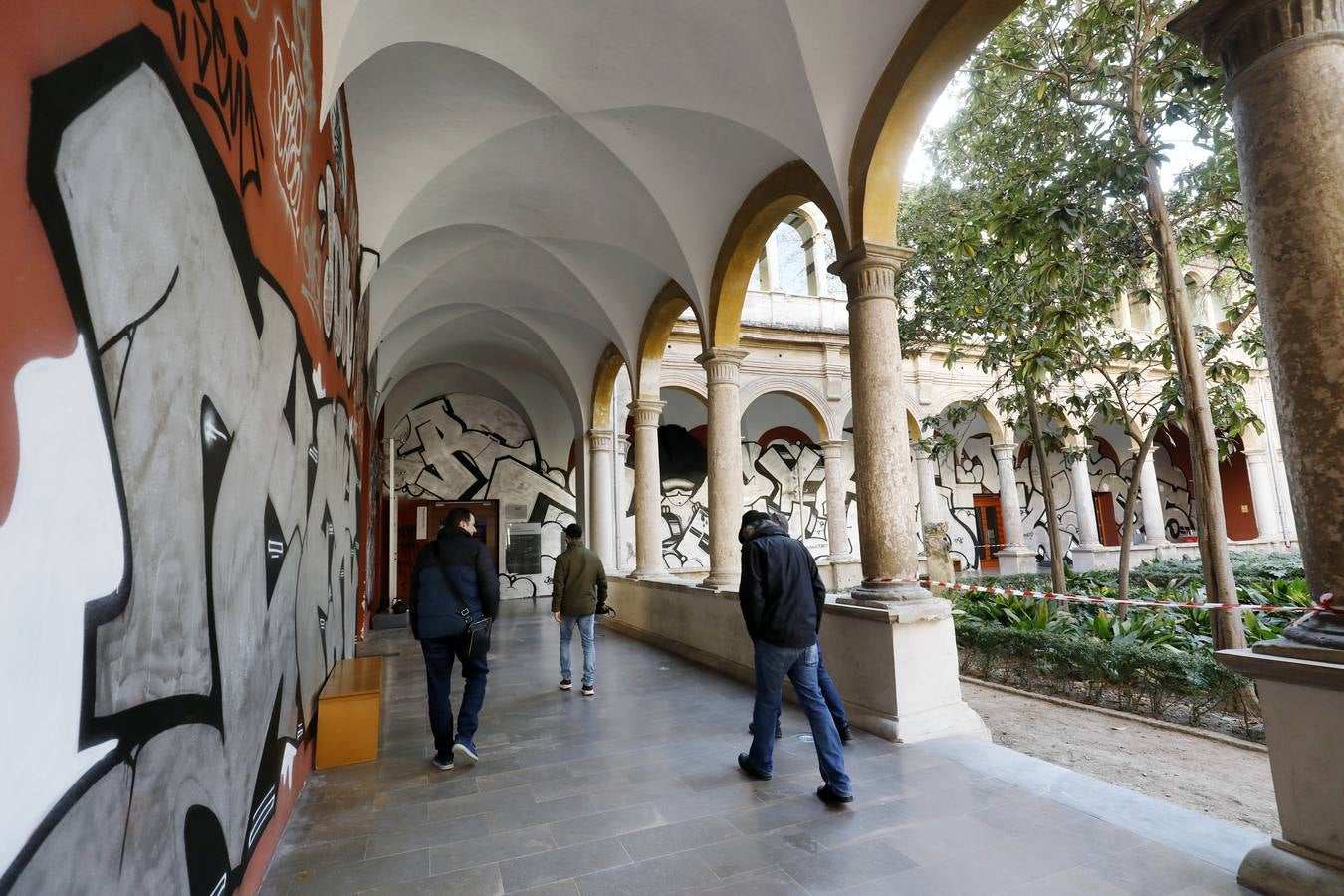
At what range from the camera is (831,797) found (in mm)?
3146

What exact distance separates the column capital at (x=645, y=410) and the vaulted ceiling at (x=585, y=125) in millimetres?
1095

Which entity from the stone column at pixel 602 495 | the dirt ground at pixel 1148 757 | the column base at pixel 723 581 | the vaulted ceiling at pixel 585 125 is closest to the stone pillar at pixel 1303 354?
the dirt ground at pixel 1148 757

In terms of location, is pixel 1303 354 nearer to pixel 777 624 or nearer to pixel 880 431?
pixel 777 624

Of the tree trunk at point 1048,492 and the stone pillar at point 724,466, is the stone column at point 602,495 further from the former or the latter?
the tree trunk at point 1048,492

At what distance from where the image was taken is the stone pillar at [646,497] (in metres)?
9.52

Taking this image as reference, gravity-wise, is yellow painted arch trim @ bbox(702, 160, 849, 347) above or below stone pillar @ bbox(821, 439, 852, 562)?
above

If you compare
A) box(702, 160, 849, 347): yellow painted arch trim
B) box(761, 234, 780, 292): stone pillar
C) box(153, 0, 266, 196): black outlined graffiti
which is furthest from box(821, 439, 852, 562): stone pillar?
box(153, 0, 266, 196): black outlined graffiti

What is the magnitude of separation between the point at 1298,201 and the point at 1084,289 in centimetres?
478

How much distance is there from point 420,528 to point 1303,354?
1491cm

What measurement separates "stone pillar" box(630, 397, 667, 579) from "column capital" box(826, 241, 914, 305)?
195 inches

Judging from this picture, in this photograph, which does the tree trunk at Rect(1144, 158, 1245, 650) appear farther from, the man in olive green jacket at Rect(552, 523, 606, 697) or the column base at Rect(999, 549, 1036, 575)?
the column base at Rect(999, 549, 1036, 575)

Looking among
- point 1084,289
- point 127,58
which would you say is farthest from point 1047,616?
point 127,58

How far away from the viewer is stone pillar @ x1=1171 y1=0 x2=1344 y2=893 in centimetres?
223

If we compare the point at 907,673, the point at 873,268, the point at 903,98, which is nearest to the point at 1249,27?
the point at 903,98
